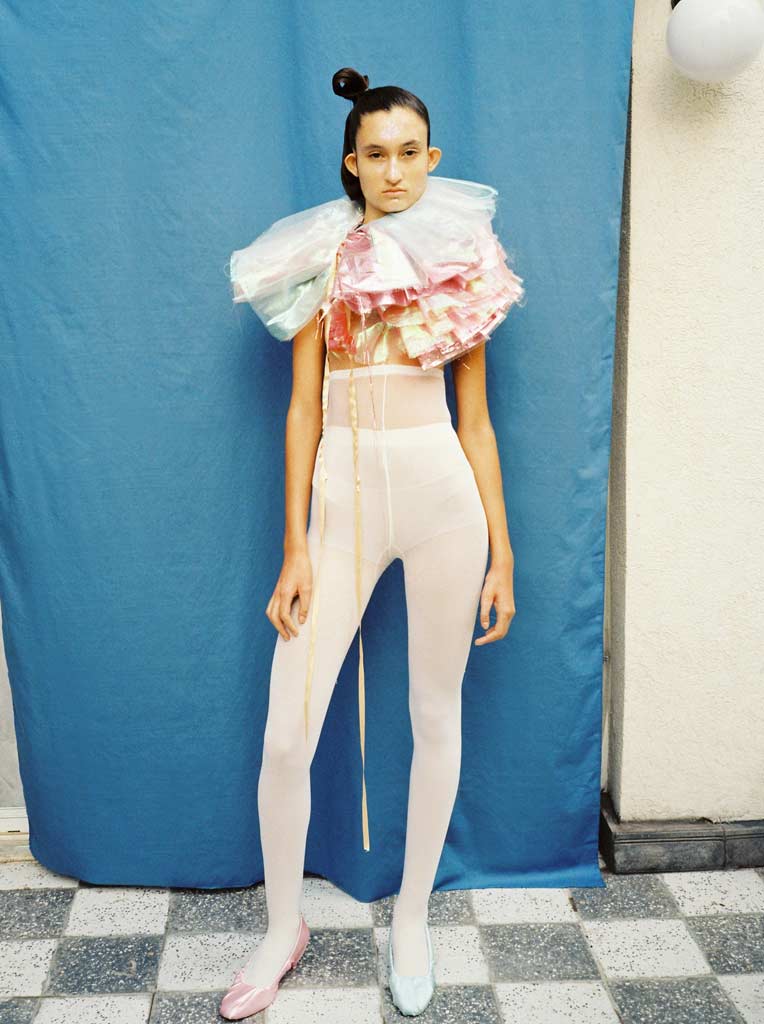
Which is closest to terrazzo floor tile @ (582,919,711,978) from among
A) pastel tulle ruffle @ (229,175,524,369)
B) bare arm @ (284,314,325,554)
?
bare arm @ (284,314,325,554)

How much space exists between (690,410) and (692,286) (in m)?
0.30

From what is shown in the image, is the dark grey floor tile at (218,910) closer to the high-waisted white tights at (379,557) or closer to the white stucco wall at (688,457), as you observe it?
the high-waisted white tights at (379,557)

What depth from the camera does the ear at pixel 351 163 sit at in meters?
1.89

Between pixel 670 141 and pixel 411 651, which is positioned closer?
pixel 411 651

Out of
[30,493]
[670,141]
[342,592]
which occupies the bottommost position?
[342,592]

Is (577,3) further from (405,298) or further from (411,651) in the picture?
(411,651)

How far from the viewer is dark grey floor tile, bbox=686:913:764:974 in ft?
6.94

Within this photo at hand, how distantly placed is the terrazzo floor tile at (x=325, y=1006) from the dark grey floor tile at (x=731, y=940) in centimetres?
77

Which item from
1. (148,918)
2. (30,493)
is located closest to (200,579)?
(30,493)

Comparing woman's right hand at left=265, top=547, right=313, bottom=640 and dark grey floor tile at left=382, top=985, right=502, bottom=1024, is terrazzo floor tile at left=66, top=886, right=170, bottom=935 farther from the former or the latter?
woman's right hand at left=265, top=547, right=313, bottom=640

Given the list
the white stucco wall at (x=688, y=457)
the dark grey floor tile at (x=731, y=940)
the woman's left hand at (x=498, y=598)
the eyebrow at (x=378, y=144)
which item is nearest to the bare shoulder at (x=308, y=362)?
the eyebrow at (x=378, y=144)

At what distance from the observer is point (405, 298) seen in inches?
71.6

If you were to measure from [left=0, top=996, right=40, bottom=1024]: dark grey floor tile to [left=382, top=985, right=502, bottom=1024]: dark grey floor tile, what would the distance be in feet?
2.43

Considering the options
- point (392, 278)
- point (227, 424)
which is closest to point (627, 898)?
point (227, 424)
